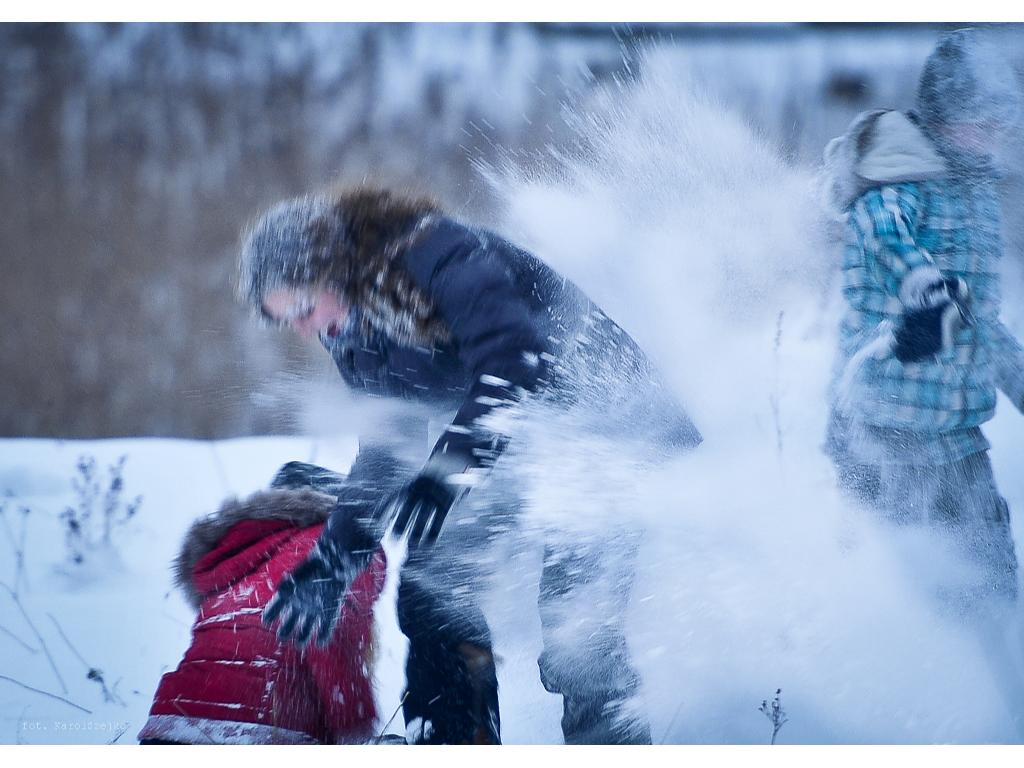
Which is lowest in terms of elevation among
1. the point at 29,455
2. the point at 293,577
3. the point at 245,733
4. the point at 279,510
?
the point at 245,733

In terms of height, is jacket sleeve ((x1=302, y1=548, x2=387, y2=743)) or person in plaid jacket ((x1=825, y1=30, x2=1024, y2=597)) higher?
person in plaid jacket ((x1=825, y1=30, x2=1024, y2=597))

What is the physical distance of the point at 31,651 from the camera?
1887 millimetres

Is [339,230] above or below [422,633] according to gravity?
above

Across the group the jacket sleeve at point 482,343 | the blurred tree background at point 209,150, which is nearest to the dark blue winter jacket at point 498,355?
the jacket sleeve at point 482,343

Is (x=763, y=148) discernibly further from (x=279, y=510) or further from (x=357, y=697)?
(x=357, y=697)

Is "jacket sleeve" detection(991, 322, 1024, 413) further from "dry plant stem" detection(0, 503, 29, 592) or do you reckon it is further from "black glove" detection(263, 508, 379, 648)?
"dry plant stem" detection(0, 503, 29, 592)

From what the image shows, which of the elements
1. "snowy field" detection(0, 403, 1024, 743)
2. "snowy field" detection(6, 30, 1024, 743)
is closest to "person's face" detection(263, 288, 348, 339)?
"snowy field" detection(6, 30, 1024, 743)

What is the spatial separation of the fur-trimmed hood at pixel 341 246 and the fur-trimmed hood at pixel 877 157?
834 mm

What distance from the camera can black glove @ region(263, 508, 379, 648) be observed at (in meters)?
1.85

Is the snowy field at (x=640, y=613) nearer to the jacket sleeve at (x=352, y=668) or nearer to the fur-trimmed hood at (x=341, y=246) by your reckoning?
the jacket sleeve at (x=352, y=668)

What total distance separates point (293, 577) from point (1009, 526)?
4.86 ft

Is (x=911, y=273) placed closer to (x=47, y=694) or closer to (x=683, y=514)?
(x=683, y=514)

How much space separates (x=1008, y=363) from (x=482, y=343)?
3.59 feet

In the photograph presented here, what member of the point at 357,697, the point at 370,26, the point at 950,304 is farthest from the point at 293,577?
the point at 950,304
